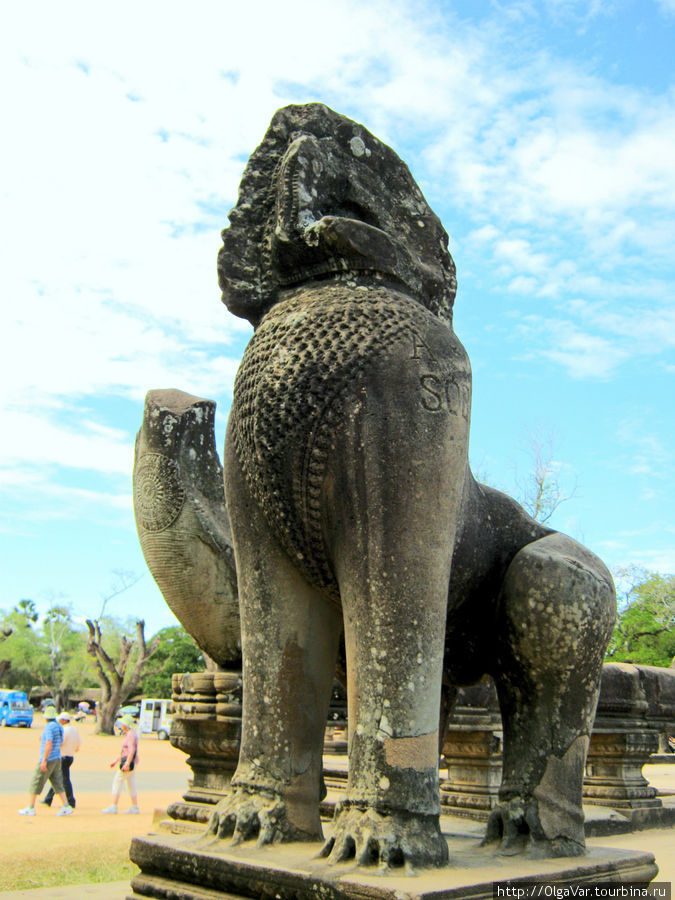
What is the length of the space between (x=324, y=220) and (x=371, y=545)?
960 mm

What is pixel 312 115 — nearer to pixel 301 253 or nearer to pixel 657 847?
pixel 301 253

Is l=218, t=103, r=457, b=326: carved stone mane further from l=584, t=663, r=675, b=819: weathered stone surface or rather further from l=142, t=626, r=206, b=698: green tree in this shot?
l=142, t=626, r=206, b=698: green tree

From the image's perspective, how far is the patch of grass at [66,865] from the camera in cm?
576

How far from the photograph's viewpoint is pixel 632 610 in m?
33.8

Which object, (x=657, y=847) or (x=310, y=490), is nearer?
(x=310, y=490)

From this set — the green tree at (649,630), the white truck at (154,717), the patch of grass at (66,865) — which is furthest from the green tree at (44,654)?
the patch of grass at (66,865)

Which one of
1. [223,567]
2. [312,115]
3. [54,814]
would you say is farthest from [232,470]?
[54,814]

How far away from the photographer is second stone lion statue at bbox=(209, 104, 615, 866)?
2096mm

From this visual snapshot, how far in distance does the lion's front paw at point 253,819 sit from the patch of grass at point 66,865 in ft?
12.5

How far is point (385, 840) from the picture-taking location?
191 centimetres

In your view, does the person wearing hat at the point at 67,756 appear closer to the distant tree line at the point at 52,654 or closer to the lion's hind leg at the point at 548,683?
the lion's hind leg at the point at 548,683

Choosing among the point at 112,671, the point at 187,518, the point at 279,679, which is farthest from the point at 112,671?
the point at 279,679

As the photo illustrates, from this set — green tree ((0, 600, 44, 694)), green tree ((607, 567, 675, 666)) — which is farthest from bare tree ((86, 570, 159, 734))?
green tree ((0, 600, 44, 694))

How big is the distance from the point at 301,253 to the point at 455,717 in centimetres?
382
